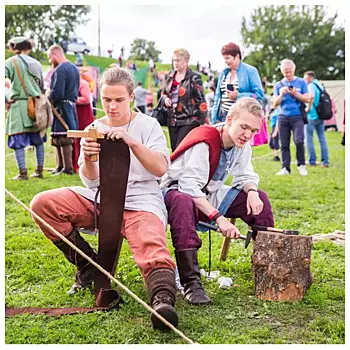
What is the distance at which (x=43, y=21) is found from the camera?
44344mm

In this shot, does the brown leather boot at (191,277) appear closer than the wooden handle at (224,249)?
Yes

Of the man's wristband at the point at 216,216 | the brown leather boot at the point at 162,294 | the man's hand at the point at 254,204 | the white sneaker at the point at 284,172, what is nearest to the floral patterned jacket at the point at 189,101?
the white sneaker at the point at 284,172

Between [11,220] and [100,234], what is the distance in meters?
2.34

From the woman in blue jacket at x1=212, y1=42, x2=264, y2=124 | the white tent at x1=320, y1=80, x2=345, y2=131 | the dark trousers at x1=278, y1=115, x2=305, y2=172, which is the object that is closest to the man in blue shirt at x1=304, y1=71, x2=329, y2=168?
the dark trousers at x1=278, y1=115, x2=305, y2=172

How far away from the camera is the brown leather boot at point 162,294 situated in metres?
2.71

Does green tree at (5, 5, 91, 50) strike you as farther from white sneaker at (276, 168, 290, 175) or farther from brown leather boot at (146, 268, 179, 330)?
brown leather boot at (146, 268, 179, 330)

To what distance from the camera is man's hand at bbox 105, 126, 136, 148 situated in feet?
9.89

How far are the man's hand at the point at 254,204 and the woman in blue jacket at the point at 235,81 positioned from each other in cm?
267

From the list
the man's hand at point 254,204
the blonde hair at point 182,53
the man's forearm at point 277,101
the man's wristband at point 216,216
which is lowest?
the man's wristband at point 216,216

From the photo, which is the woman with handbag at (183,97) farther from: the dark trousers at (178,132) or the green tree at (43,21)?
the green tree at (43,21)

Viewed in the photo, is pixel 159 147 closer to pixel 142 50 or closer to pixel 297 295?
pixel 297 295

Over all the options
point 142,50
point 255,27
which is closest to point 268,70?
point 255,27

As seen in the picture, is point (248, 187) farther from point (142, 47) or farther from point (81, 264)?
point (142, 47)

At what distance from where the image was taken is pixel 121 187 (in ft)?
10.2
